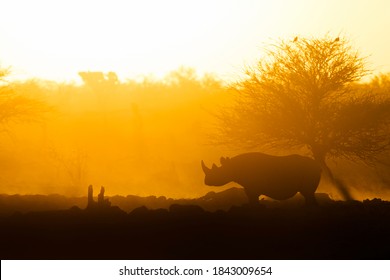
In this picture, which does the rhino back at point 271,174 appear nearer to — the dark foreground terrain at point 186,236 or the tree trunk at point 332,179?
the dark foreground terrain at point 186,236

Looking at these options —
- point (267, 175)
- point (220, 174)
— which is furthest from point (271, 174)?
point (220, 174)

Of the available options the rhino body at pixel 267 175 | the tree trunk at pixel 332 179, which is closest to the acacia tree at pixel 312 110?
the tree trunk at pixel 332 179

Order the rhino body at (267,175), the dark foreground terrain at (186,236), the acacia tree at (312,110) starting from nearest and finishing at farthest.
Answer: the dark foreground terrain at (186,236), the rhino body at (267,175), the acacia tree at (312,110)

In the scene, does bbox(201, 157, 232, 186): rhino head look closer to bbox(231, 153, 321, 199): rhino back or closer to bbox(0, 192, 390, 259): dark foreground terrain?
bbox(231, 153, 321, 199): rhino back

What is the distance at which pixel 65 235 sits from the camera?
13.2 m

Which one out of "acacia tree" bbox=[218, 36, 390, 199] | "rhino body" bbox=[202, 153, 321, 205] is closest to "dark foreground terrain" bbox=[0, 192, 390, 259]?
"rhino body" bbox=[202, 153, 321, 205]

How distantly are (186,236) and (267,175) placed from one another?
663cm

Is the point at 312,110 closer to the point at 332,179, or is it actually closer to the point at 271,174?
the point at 332,179

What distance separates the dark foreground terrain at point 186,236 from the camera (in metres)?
12.4

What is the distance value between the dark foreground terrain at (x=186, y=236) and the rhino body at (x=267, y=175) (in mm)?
3431

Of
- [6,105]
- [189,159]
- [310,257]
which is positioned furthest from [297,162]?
[189,159]

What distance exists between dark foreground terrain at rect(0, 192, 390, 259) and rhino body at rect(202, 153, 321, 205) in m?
3.43
